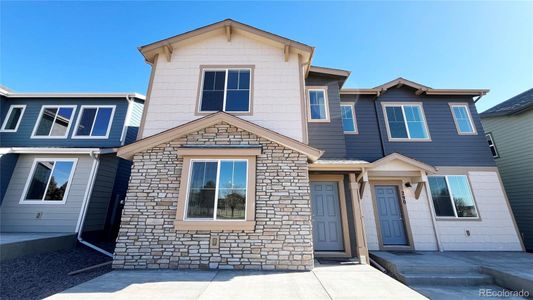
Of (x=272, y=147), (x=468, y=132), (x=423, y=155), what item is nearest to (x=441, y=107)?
(x=468, y=132)

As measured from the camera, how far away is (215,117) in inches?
251

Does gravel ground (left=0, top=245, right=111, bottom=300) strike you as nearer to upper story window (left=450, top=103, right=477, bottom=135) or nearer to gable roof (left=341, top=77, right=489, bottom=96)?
gable roof (left=341, top=77, right=489, bottom=96)

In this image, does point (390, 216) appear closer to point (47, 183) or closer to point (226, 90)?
point (226, 90)

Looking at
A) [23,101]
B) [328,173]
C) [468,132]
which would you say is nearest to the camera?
[328,173]

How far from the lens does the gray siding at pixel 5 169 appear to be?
819 centimetres

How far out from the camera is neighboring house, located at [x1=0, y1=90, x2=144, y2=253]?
8.04 m

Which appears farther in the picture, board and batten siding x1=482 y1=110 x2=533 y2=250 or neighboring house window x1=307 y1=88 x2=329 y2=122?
board and batten siding x1=482 y1=110 x2=533 y2=250

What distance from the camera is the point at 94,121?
1010 centimetres

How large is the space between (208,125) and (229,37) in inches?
147

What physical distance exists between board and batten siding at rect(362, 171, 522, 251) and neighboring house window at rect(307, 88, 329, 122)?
3.23 m

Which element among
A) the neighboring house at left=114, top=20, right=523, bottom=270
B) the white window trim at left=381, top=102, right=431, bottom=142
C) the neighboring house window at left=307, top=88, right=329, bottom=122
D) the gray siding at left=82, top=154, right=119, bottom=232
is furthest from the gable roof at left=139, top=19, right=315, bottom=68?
the gray siding at left=82, top=154, right=119, bottom=232

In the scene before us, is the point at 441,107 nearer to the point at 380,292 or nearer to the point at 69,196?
the point at 380,292

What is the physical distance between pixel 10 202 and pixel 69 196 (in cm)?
221

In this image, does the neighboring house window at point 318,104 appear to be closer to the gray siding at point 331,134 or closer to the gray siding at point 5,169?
the gray siding at point 331,134
